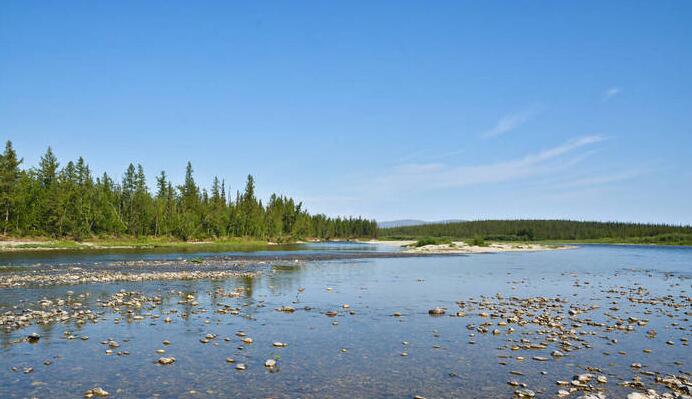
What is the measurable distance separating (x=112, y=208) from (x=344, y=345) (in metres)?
121

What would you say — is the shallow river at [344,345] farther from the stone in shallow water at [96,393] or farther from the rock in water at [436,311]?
the rock in water at [436,311]

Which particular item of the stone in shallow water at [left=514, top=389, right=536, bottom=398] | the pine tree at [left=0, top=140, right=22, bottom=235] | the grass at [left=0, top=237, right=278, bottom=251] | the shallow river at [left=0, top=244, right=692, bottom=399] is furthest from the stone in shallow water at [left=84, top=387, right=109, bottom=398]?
the pine tree at [left=0, top=140, right=22, bottom=235]

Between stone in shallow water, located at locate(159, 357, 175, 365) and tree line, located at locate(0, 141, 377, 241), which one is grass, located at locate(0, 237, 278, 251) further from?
stone in shallow water, located at locate(159, 357, 175, 365)

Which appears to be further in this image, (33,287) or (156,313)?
(33,287)

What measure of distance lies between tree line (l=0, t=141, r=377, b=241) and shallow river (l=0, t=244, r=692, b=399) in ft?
273

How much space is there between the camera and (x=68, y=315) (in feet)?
71.4

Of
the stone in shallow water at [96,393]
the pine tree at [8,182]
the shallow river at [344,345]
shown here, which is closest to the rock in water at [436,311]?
the shallow river at [344,345]

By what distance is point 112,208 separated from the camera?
399ft

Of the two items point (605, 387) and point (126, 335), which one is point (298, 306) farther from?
point (605, 387)

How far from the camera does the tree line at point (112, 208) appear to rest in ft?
328

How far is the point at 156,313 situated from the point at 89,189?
4504 inches

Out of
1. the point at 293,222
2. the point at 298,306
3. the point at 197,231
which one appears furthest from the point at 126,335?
the point at 293,222

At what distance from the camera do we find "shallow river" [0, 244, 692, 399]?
12.9m

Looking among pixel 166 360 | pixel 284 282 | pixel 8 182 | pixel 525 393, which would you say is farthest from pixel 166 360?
pixel 8 182
